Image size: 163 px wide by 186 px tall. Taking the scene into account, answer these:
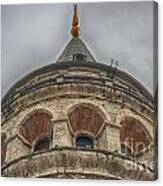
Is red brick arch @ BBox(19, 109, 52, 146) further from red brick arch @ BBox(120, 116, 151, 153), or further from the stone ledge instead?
red brick arch @ BBox(120, 116, 151, 153)

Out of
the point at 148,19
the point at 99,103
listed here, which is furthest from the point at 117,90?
the point at 148,19

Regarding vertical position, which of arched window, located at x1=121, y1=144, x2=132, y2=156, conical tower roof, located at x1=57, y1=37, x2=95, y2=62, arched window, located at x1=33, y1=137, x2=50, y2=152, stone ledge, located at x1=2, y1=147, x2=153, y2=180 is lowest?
stone ledge, located at x1=2, y1=147, x2=153, y2=180

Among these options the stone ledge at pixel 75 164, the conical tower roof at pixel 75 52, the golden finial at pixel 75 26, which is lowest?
the stone ledge at pixel 75 164

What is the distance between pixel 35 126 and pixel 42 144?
103 mm

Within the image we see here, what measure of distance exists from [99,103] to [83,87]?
Result: 0.12 metres

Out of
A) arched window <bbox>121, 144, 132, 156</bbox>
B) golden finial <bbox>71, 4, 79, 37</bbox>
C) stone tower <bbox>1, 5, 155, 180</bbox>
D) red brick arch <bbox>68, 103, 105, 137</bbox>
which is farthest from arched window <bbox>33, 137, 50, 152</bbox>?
golden finial <bbox>71, 4, 79, 37</bbox>

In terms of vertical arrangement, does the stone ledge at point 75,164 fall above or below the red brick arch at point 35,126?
below

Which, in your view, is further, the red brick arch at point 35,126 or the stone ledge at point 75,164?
the red brick arch at point 35,126

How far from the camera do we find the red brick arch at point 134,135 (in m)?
3.42

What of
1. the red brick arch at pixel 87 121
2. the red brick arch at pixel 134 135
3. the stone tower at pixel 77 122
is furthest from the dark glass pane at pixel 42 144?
the red brick arch at pixel 134 135

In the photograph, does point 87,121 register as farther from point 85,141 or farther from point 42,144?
point 42,144

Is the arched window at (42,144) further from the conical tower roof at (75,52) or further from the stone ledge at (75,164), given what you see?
the conical tower roof at (75,52)

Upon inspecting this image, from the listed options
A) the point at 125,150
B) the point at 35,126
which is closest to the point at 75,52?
the point at 35,126

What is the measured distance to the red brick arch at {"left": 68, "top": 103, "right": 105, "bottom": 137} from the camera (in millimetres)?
3484
